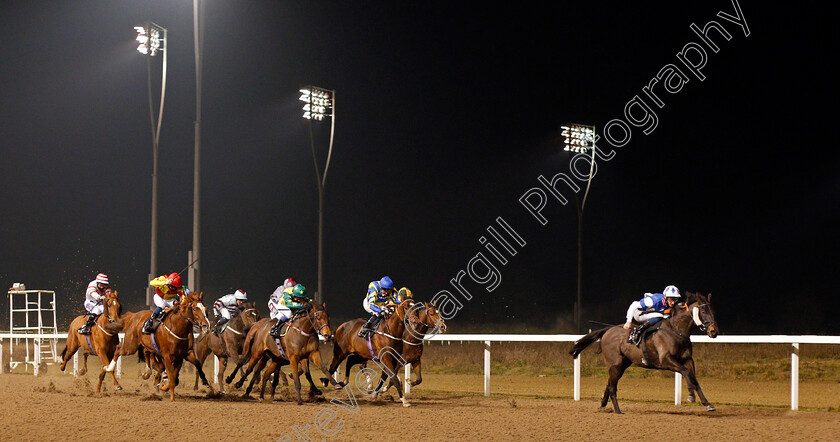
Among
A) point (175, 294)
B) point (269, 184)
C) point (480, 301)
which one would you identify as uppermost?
point (269, 184)

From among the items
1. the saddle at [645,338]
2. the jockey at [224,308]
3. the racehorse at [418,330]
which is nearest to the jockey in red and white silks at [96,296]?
the jockey at [224,308]

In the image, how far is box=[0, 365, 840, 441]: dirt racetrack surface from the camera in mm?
8398

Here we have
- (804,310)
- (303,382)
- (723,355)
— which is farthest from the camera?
(804,310)

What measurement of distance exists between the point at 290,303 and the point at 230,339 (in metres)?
1.88

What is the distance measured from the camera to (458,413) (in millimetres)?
10320

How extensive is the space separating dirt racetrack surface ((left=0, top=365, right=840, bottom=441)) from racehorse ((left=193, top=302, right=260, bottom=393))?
80cm

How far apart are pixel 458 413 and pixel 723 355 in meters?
10.8

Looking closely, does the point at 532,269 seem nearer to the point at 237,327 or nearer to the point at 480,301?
the point at 480,301

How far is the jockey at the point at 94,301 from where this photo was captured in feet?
44.5

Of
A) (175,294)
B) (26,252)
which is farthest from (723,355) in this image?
(26,252)

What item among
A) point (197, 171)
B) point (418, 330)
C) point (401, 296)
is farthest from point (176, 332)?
point (197, 171)

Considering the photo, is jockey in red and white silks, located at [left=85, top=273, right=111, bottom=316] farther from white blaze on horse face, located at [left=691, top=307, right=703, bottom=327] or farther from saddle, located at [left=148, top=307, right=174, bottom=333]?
white blaze on horse face, located at [left=691, top=307, right=703, bottom=327]

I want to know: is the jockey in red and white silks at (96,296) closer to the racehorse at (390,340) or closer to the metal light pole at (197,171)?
the metal light pole at (197,171)

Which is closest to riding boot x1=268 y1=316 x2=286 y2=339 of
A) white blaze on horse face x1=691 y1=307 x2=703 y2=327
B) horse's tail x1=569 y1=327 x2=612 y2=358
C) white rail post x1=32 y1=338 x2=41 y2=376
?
horse's tail x1=569 y1=327 x2=612 y2=358
